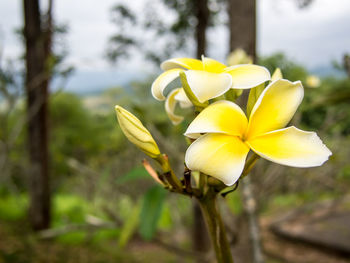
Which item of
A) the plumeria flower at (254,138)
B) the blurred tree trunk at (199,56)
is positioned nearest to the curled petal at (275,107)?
the plumeria flower at (254,138)

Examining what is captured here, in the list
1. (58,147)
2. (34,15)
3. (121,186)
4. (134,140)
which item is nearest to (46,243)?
(121,186)

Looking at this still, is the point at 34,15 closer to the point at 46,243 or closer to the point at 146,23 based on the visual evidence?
the point at 146,23

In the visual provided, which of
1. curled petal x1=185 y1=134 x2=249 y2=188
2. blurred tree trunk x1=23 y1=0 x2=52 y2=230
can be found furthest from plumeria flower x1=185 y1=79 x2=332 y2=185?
blurred tree trunk x1=23 y1=0 x2=52 y2=230

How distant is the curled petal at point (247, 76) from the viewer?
0.31 metres

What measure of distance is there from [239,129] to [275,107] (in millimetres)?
43

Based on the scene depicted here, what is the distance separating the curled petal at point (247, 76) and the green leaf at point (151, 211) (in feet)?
2.19

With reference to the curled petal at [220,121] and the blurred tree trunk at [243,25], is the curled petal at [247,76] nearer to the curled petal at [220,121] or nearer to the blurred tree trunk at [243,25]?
the curled petal at [220,121]

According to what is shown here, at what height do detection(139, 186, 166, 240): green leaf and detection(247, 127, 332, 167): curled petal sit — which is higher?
detection(247, 127, 332, 167): curled petal

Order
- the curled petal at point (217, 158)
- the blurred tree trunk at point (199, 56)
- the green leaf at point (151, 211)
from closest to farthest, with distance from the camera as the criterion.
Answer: the curled petal at point (217, 158), the green leaf at point (151, 211), the blurred tree trunk at point (199, 56)

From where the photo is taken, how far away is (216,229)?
0.99ft

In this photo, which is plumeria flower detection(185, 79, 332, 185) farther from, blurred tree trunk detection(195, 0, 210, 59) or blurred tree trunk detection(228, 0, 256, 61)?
blurred tree trunk detection(195, 0, 210, 59)

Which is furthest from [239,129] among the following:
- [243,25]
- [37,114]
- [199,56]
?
[37,114]

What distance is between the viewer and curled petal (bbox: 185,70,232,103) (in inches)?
11.6

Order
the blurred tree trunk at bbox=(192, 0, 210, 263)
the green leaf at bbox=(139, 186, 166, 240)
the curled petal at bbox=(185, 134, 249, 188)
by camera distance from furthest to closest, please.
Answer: the blurred tree trunk at bbox=(192, 0, 210, 263) < the green leaf at bbox=(139, 186, 166, 240) < the curled petal at bbox=(185, 134, 249, 188)
